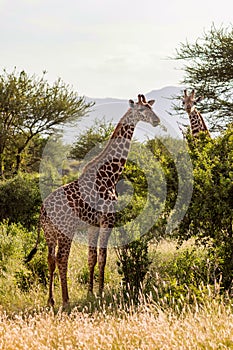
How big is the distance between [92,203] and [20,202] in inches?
255

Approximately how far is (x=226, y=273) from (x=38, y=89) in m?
23.1

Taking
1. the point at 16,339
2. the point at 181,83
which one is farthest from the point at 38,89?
the point at 16,339

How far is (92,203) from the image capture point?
8.60 metres

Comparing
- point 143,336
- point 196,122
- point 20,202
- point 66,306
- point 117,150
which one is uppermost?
point 196,122

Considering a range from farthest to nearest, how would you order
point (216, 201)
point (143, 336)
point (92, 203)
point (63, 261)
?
point (92, 203)
point (63, 261)
point (216, 201)
point (143, 336)

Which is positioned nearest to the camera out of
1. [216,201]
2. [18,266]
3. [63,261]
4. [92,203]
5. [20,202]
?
[216,201]

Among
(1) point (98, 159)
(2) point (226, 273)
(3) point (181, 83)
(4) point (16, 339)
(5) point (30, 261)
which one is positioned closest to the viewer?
(4) point (16, 339)

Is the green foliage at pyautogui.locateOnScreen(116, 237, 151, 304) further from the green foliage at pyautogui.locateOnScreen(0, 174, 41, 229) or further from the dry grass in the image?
the green foliage at pyautogui.locateOnScreen(0, 174, 41, 229)

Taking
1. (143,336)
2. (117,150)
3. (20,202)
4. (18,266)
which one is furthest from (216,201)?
(20,202)

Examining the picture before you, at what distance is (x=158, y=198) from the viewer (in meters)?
8.74

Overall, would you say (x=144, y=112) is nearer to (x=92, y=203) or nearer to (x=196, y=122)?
(x=92, y=203)

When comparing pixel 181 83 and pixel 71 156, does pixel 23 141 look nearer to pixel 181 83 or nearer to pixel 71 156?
pixel 71 156

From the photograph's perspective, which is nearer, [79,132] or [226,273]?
[226,273]

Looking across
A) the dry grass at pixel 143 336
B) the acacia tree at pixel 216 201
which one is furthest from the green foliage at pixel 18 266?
the dry grass at pixel 143 336
